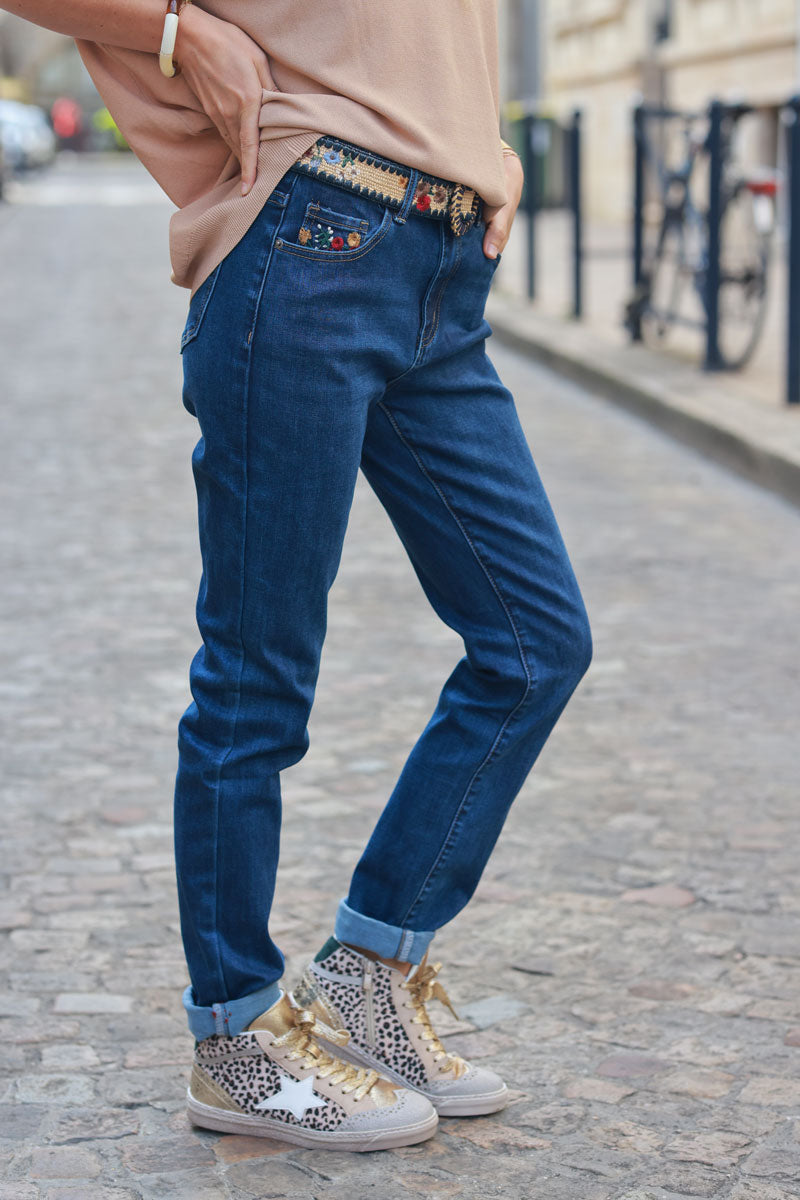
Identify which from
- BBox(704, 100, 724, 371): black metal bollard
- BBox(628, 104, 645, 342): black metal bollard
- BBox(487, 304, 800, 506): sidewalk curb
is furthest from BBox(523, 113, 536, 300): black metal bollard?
BBox(704, 100, 724, 371): black metal bollard

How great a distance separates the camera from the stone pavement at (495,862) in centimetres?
216

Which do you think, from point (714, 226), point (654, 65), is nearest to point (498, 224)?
point (714, 226)

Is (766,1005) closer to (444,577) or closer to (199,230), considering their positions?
(444,577)

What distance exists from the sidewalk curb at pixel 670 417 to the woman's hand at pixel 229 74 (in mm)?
4700

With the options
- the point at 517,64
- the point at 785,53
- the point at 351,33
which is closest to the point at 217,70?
the point at 351,33

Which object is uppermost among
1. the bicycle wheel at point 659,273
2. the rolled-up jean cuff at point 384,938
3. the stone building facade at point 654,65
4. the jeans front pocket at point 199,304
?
the stone building facade at point 654,65

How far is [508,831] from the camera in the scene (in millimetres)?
3350

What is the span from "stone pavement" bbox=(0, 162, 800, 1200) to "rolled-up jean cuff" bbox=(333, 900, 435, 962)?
→ 249 millimetres

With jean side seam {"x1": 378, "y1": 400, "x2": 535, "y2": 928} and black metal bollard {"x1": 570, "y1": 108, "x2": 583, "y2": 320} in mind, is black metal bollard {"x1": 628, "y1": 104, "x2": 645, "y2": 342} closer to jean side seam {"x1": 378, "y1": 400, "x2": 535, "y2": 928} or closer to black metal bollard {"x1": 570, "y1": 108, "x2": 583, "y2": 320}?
black metal bollard {"x1": 570, "y1": 108, "x2": 583, "y2": 320}

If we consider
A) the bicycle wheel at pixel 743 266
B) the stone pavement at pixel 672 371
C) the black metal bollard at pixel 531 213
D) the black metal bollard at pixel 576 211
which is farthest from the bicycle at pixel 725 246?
the black metal bollard at pixel 531 213

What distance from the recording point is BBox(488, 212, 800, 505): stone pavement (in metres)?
6.80

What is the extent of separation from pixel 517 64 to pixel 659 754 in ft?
89.4

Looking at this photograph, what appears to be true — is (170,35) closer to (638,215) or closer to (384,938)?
(384,938)

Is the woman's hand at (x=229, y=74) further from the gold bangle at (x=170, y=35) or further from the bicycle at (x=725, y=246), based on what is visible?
the bicycle at (x=725, y=246)
